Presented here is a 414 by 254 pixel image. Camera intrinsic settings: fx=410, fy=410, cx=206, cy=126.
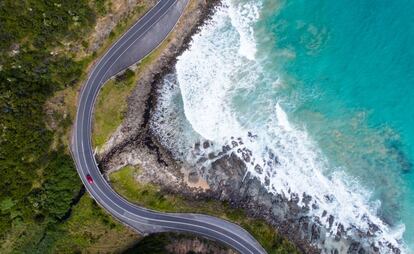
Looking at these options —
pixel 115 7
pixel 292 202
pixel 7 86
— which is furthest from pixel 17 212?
pixel 292 202

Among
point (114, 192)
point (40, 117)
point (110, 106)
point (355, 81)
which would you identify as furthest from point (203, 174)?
point (355, 81)

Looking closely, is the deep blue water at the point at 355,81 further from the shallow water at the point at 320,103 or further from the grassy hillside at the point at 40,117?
the grassy hillside at the point at 40,117

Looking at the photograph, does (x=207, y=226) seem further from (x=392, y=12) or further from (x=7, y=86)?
(x=392, y=12)

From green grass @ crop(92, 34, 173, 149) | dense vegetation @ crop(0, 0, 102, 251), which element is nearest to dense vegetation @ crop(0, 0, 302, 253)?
dense vegetation @ crop(0, 0, 102, 251)

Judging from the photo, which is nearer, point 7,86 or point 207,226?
point 7,86

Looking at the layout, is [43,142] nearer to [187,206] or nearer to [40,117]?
[40,117]

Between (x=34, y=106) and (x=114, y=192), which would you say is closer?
(x=34, y=106)
